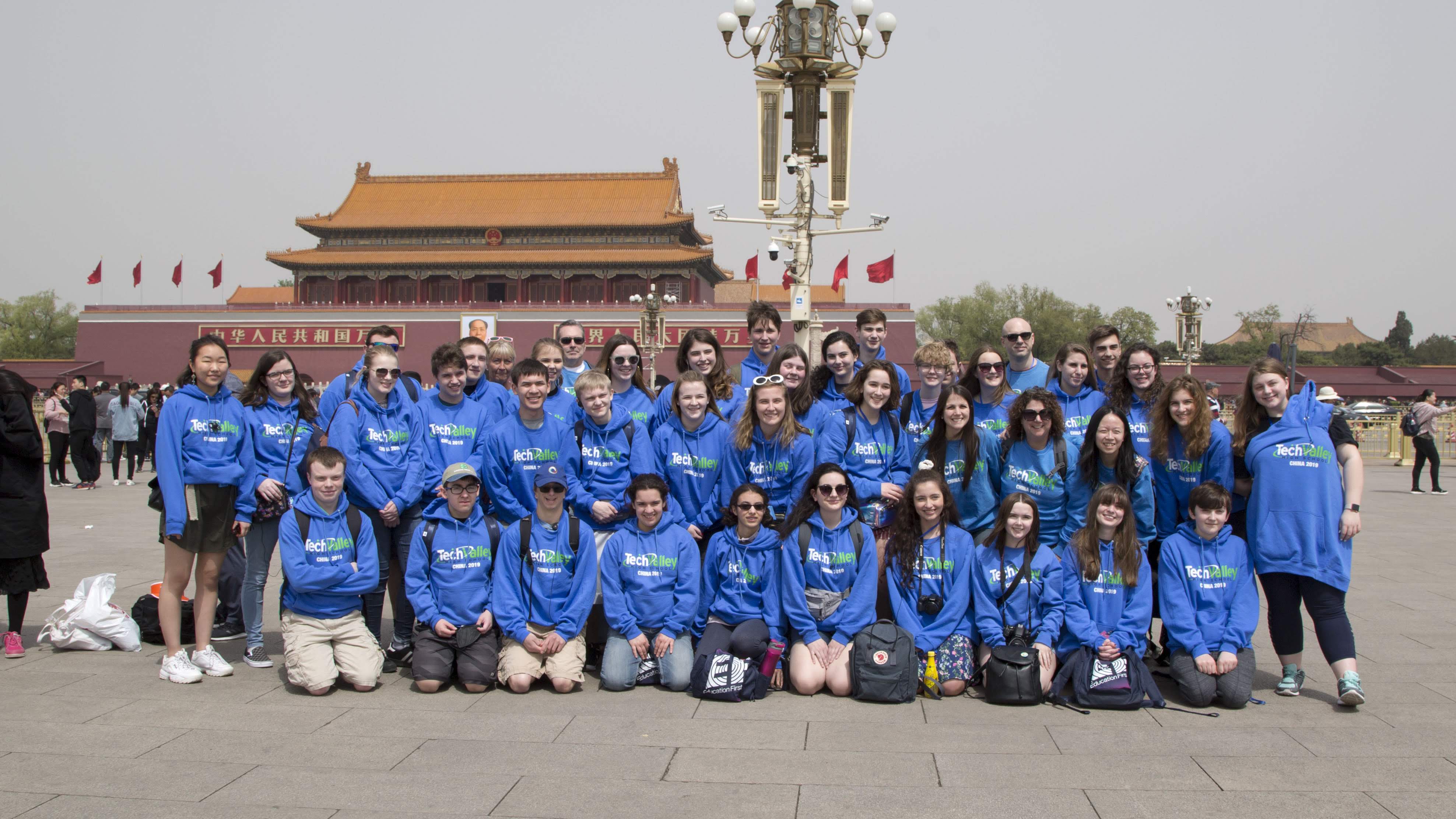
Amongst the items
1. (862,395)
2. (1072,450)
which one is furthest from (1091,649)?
(862,395)

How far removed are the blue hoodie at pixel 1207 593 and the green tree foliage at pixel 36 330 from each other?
59.3m

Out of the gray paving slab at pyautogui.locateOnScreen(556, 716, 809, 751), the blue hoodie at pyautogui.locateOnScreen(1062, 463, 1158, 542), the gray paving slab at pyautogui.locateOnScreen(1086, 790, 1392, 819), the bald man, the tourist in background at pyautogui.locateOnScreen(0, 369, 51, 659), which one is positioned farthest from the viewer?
the bald man

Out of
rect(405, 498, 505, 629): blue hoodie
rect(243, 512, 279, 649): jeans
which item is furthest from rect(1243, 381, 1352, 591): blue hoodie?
rect(243, 512, 279, 649): jeans

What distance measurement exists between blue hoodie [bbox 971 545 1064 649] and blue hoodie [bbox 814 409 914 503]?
0.64 meters

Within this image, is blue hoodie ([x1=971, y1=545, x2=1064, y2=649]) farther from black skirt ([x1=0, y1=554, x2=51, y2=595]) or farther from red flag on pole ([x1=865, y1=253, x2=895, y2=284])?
red flag on pole ([x1=865, y1=253, x2=895, y2=284])

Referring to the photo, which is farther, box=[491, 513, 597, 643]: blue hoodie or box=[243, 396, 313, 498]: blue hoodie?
box=[243, 396, 313, 498]: blue hoodie

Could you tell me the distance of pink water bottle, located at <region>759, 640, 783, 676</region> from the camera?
4355 millimetres

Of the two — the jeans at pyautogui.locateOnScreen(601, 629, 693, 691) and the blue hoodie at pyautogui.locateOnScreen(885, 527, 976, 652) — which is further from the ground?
the blue hoodie at pyautogui.locateOnScreen(885, 527, 976, 652)

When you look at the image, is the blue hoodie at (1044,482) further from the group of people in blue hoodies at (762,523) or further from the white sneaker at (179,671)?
the white sneaker at (179,671)

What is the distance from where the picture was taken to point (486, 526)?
4.61m

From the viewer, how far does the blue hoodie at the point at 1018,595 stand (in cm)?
434

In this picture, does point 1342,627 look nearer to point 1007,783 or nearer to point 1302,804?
point 1302,804

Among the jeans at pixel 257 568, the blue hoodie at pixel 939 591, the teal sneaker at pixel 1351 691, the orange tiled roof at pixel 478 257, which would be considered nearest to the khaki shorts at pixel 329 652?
the jeans at pixel 257 568

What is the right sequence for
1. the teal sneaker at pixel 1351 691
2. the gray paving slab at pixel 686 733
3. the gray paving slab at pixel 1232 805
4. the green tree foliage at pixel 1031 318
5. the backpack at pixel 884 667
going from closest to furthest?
1. the gray paving slab at pixel 1232 805
2. the gray paving slab at pixel 686 733
3. the teal sneaker at pixel 1351 691
4. the backpack at pixel 884 667
5. the green tree foliage at pixel 1031 318
